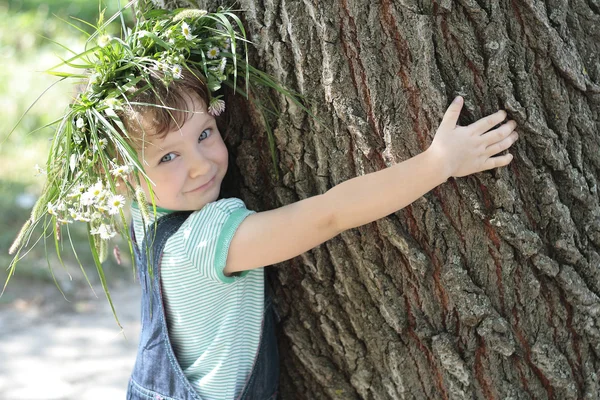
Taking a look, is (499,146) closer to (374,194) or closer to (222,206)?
(374,194)

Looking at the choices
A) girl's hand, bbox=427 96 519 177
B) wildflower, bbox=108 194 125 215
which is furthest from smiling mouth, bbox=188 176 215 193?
girl's hand, bbox=427 96 519 177

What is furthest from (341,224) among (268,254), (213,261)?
(213,261)

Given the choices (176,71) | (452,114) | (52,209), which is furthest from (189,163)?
(452,114)

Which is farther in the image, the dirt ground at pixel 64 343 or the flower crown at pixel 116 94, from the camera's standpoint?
the dirt ground at pixel 64 343

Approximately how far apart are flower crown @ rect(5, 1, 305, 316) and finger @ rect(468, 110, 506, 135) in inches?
17.6

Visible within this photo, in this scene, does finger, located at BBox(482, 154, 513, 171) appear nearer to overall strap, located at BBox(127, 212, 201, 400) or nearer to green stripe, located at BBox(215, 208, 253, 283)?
green stripe, located at BBox(215, 208, 253, 283)

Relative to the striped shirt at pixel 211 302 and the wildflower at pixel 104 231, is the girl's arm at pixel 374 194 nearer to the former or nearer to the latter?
the striped shirt at pixel 211 302

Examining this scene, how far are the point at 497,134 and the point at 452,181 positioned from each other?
0.16 m

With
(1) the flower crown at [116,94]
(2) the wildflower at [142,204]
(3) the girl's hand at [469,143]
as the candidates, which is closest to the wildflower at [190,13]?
(1) the flower crown at [116,94]

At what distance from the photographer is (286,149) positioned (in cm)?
207

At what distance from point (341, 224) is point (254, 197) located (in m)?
0.36

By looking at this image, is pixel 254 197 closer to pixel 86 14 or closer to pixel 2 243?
pixel 2 243

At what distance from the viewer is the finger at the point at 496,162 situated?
1.90 metres

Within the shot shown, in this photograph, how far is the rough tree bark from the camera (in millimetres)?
1892
